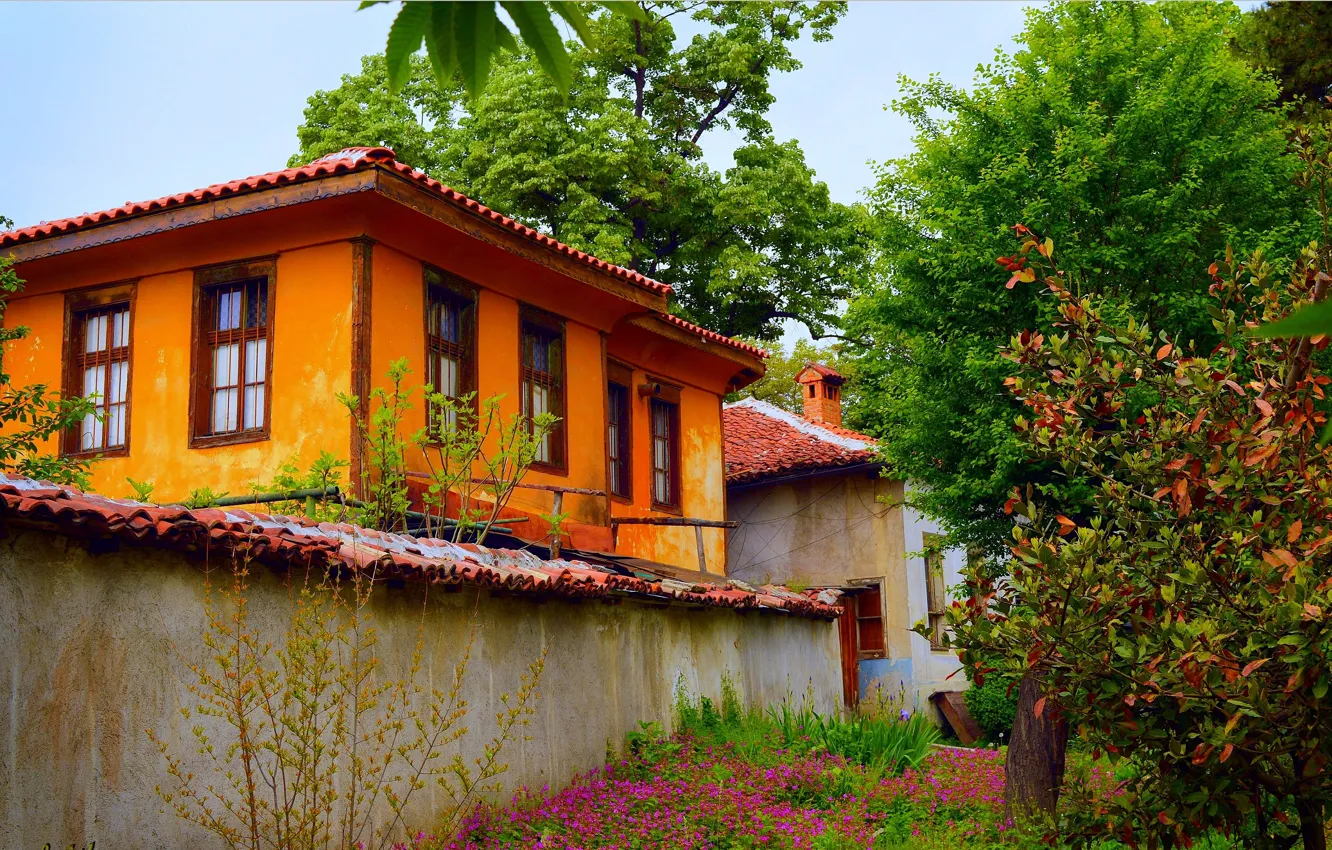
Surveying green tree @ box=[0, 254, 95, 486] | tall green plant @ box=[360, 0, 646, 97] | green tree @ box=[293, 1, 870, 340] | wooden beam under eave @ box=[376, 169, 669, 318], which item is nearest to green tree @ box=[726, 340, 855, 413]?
Answer: green tree @ box=[293, 1, 870, 340]

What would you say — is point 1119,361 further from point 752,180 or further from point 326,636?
point 752,180

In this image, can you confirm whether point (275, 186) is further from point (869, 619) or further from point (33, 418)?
point (869, 619)

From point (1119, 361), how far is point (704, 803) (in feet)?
15.2

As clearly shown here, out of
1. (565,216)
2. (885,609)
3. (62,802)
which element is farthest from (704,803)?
(565,216)

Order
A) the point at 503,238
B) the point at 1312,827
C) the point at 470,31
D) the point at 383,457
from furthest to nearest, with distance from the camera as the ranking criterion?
1. the point at 503,238
2. the point at 383,457
3. the point at 1312,827
4. the point at 470,31

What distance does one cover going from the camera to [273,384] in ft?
41.9

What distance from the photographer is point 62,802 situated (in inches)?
257

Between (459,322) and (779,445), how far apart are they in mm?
11043

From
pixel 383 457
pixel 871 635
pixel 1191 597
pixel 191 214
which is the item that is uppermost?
pixel 191 214

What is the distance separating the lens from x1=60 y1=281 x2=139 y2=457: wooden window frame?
13.5m

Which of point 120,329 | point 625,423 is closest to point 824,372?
point 625,423

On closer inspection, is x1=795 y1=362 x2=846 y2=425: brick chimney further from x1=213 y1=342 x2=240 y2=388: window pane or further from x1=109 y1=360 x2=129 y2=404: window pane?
x1=109 y1=360 x2=129 y2=404: window pane

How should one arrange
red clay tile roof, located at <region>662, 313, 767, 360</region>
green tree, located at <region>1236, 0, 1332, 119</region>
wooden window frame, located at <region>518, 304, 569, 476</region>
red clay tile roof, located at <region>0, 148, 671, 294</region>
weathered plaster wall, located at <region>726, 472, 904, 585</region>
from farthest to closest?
green tree, located at <region>1236, 0, 1332, 119</region> → weathered plaster wall, located at <region>726, 472, 904, 585</region> → red clay tile roof, located at <region>662, 313, 767, 360</region> → wooden window frame, located at <region>518, 304, 569, 476</region> → red clay tile roof, located at <region>0, 148, 671, 294</region>

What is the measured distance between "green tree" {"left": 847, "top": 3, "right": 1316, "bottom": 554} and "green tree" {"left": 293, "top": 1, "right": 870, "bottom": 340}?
1106 cm
